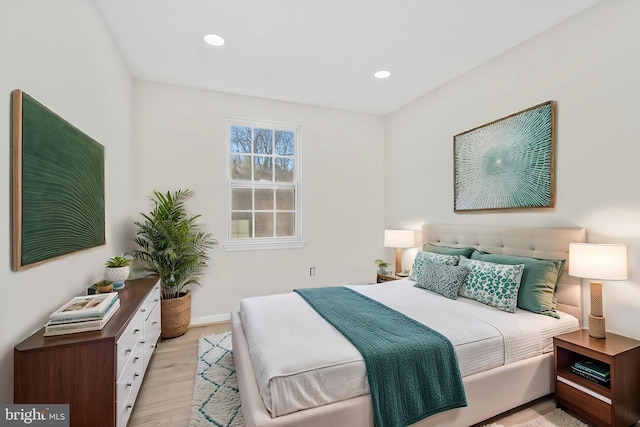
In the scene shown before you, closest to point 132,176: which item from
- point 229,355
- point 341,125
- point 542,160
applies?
point 229,355

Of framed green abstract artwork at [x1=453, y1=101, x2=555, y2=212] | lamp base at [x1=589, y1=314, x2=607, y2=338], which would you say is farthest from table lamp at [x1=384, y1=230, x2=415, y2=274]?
lamp base at [x1=589, y1=314, x2=607, y2=338]

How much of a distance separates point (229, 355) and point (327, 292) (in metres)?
1.06

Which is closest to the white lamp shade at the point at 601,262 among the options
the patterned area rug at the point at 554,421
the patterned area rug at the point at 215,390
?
the patterned area rug at the point at 554,421

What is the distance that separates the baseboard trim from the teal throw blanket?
2.15 meters

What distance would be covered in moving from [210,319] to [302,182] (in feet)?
6.78

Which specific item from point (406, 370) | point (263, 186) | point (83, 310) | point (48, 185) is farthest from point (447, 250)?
point (48, 185)

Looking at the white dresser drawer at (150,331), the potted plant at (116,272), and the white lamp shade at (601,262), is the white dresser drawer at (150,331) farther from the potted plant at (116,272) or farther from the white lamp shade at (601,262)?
the white lamp shade at (601,262)

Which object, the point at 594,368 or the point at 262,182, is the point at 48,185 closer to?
the point at 262,182

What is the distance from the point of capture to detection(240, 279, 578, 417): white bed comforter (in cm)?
144

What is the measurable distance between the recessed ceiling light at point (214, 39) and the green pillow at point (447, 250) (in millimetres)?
2910

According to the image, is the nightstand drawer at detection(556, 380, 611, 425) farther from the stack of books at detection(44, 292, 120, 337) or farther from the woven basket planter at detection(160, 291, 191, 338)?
the woven basket planter at detection(160, 291, 191, 338)

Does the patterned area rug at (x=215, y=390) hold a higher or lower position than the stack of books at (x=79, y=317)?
lower

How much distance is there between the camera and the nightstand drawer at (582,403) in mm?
1719

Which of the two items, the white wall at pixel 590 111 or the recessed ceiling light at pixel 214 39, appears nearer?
the white wall at pixel 590 111
